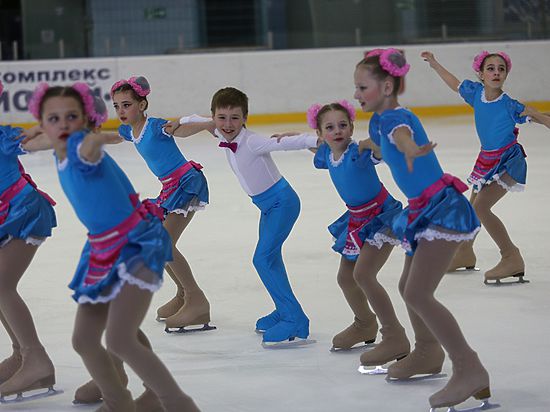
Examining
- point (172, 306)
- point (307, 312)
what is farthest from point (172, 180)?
point (307, 312)

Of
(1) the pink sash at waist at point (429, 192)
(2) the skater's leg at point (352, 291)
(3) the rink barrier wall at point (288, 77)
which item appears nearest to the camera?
(1) the pink sash at waist at point (429, 192)

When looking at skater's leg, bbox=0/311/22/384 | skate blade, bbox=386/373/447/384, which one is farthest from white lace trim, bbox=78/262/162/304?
skate blade, bbox=386/373/447/384

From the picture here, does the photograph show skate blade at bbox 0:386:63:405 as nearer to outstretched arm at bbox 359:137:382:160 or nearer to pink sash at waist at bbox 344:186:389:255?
pink sash at waist at bbox 344:186:389:255

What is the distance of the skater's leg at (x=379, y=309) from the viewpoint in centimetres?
445

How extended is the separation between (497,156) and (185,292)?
1.95 metres

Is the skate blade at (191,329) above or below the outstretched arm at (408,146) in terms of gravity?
below

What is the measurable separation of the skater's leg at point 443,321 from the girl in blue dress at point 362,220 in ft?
1.93

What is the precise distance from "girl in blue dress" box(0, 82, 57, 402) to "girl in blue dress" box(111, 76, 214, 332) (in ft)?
3.35

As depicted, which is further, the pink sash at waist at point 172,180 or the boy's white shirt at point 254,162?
the pink sash at waist at point 172,180

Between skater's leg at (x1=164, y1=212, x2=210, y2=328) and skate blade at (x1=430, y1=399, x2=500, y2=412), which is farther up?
skater's leg at (x1=164, y1=212, x2=210, y2=328)

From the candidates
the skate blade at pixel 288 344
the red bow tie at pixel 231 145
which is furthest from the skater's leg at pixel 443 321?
the red bow tie at pixel 231 145

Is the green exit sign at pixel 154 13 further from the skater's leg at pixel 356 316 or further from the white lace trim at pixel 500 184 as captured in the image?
the skater's leg at pixel 356 316

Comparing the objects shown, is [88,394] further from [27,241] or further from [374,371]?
[374,371]

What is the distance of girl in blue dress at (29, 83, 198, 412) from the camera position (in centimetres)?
343
